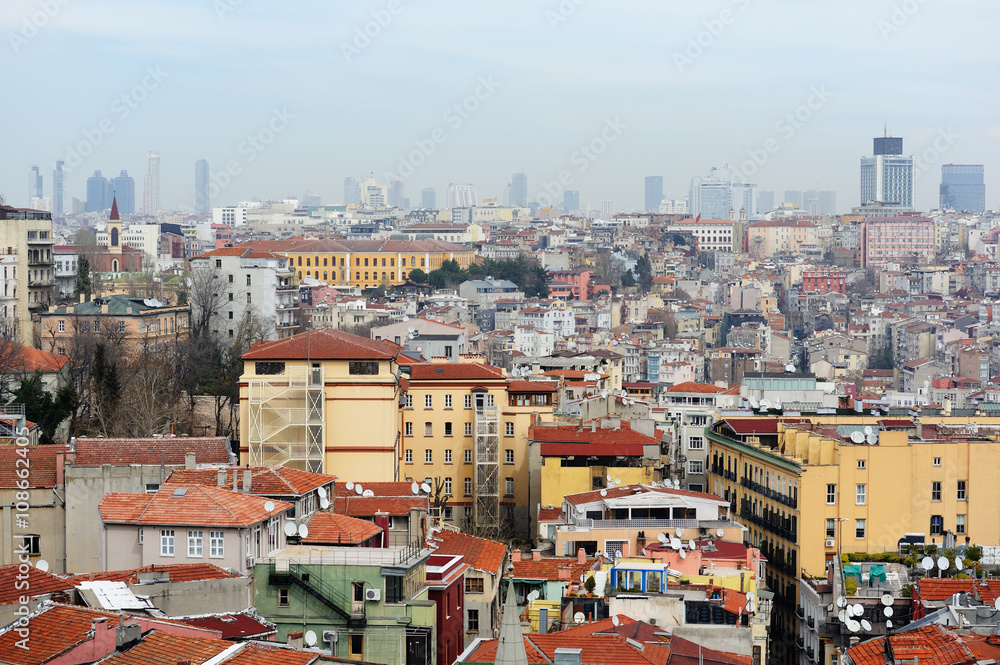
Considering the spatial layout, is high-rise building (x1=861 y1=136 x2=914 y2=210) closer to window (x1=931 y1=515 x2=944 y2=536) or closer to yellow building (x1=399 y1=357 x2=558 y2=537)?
yellow building (x1=399 y1=357 x2=558 y2=537)

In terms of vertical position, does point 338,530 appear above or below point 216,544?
below

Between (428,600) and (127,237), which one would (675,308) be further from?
(428,600)

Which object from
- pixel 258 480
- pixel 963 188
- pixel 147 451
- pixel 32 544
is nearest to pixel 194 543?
pixel 258 480

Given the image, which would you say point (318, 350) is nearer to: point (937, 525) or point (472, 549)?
point (472, 549)

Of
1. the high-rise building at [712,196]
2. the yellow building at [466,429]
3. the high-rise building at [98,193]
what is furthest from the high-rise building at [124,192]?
the yellow building at [466,429]

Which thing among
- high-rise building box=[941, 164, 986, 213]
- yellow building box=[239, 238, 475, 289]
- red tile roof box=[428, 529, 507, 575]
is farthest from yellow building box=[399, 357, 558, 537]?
high-rise building box=[941, 164, 986, 213]

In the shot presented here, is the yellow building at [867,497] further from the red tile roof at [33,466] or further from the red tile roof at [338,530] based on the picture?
the red tile roof at [33,466]
